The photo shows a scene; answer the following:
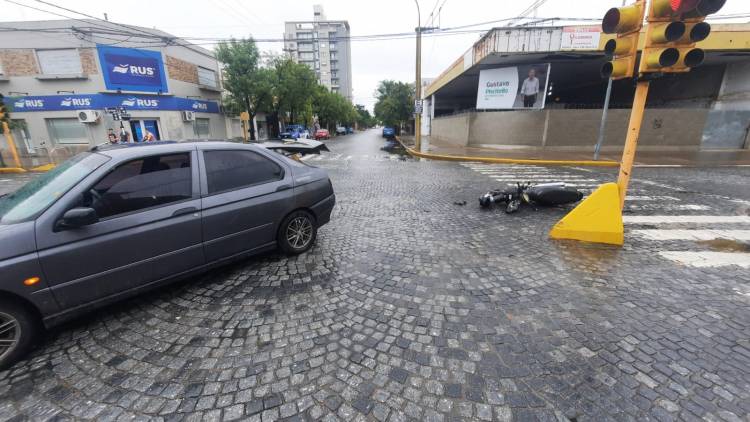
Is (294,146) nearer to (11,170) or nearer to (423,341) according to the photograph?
(423,341)

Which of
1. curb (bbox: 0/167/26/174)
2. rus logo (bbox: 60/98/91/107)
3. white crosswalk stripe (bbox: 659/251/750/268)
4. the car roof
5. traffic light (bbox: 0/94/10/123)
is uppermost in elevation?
rus logo (bbox: 60/98/91/107)

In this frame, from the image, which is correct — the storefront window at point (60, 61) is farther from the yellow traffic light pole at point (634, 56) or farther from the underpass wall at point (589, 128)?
the yellow traffic light pole at point (634, 56)

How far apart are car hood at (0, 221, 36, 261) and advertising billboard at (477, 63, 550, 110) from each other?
21.3 metres

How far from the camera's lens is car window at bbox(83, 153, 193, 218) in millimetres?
2805

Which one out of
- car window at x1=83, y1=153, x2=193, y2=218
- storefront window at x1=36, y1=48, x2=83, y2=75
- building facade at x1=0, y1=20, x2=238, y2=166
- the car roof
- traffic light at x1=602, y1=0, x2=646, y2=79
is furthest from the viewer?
storefront window at x1=36, y1=48, x2=83, y2=75

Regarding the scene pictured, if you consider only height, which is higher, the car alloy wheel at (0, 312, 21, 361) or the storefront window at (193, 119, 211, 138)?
the storefront window at (193, 119, 211, 138)

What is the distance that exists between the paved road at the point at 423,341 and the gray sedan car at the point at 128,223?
39cm

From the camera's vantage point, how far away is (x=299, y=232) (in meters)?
4.38

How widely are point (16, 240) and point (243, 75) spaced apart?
92.8 feet

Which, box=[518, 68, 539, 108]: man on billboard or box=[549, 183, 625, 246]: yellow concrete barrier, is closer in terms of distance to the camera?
box=[549, 183, 625, 246]: yellow concrete barrier

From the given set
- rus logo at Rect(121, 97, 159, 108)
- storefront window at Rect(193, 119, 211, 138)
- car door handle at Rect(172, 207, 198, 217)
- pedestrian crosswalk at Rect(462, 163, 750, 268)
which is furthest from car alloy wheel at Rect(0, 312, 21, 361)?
storefront window at Rect(193, 119, 211, 138)

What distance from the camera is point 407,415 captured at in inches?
79.6

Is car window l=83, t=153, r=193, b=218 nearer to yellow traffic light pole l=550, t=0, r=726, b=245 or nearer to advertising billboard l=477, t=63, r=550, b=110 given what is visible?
yellow traffic light pole l=550, t=0, r=726, b=245

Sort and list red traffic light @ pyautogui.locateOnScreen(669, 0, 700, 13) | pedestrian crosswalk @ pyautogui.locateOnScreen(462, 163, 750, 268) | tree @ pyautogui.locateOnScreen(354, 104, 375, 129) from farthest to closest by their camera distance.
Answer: tree @ pyautogui.locateOnScreen(354, 104, 375, 129) → pedestrian crosswalk @ pyautogui.locateOnScreen(462, 163, 750, 268) → red traffic light @ pyautogui.locateOnScreen(669, 0, 700, 13)
